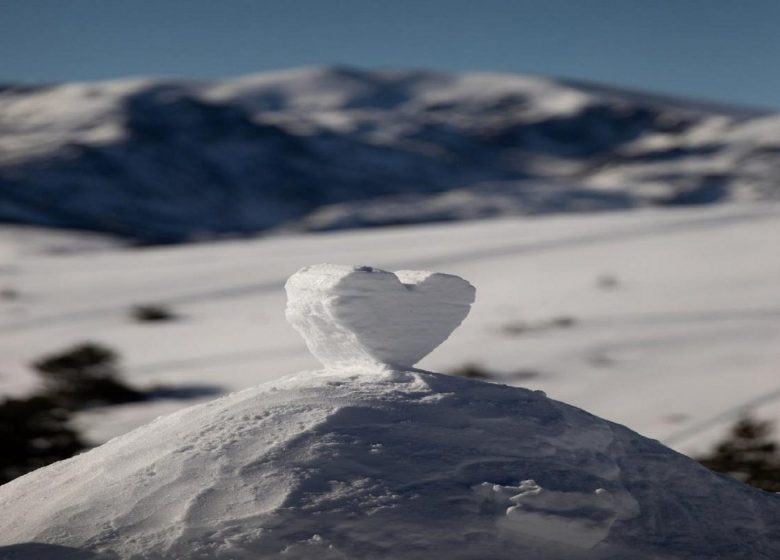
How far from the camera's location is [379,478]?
2.38m

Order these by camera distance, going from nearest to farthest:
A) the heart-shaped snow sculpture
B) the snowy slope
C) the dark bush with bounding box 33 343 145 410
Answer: the snowy slope, the heart-shaped snow sculpture, the dark bush with bounding box 33 343 145 410

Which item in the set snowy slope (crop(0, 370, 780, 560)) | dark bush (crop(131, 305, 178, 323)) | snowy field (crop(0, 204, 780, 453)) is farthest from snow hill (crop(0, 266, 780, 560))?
dark bush (crop(131, 305, 178, 323))

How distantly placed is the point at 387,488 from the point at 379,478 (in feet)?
0.11

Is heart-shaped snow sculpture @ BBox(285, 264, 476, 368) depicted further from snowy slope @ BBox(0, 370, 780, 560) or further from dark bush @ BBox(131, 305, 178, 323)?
dark bush @ BBox(131, 305, 178, 323)

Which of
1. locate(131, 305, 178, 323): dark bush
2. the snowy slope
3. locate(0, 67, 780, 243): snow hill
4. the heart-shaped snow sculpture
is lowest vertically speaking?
the snowy slope

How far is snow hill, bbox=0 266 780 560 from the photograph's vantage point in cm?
228

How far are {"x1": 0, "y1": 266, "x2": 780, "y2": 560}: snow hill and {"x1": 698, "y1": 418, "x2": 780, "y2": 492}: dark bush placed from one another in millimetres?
2650

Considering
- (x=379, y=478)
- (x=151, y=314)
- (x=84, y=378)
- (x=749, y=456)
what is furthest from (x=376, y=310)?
(x=151, y=314)

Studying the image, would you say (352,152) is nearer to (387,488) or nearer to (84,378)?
(84,378)

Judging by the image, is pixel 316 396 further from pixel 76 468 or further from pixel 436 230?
pixel 436 230

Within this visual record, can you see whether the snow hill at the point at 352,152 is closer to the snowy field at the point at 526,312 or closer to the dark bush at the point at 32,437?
the snowy field at the point at 526,312

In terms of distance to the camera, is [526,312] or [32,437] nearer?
[32,437]

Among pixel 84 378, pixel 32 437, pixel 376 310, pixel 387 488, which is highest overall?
pixel 376 310

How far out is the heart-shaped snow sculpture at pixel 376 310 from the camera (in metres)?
2.79
